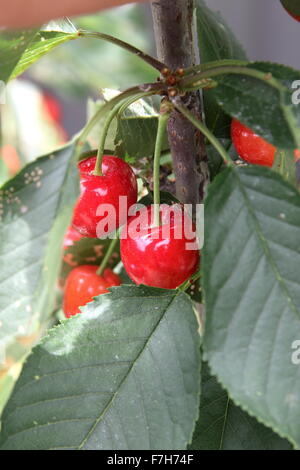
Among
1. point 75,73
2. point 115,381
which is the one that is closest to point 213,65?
point 115,381

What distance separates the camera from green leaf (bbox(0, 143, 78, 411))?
0.42 metres

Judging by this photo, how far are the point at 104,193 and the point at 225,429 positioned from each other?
24cm

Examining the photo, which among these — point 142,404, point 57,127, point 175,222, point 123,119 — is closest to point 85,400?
point 142,404

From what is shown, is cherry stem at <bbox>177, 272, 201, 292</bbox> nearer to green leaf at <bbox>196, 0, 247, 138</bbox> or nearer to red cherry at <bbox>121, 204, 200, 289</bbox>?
red cherry at <bbox>121, 204, 200, 289</bbox>

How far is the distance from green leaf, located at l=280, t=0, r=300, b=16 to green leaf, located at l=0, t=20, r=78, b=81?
0.19 metres

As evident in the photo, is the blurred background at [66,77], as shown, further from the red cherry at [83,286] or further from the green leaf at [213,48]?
the green leaf at [213,48]

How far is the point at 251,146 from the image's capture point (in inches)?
21.7

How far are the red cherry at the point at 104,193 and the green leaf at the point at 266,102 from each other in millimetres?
111

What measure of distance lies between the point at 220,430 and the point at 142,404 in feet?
0.34

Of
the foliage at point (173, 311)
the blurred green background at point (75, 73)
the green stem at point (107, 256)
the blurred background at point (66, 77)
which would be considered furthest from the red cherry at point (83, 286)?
the blurred green background at point (75, 73)

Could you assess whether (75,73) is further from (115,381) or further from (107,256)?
(115,381)

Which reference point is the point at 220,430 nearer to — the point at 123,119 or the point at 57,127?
the point at 123,119

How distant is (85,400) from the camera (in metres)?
0.54

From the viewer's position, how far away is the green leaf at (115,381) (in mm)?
519
